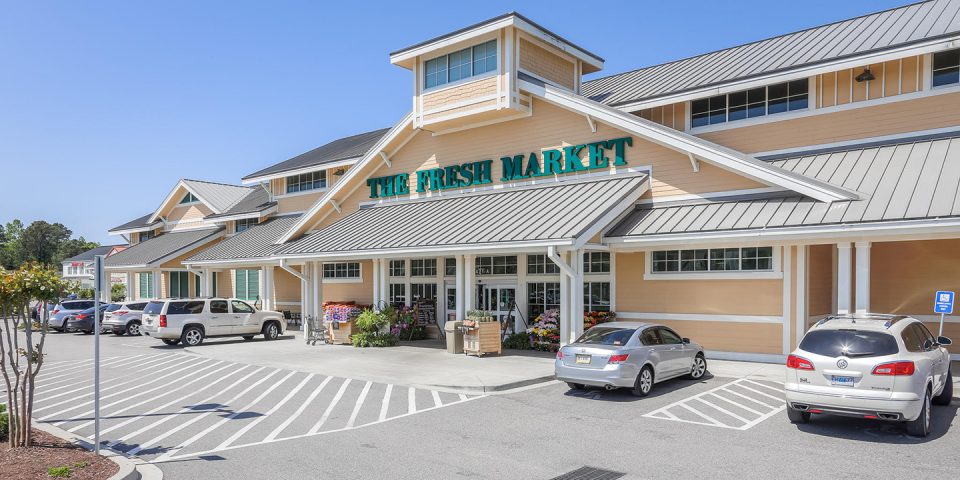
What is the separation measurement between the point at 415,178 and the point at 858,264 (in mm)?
15014

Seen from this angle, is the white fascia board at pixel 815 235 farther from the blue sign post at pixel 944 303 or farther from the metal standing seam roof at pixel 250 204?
the metal standing seam roof at pixel 250 204

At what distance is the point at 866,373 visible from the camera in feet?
30.6

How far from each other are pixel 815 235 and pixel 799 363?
17.3 feet

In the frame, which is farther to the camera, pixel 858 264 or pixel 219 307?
pixel 219 307

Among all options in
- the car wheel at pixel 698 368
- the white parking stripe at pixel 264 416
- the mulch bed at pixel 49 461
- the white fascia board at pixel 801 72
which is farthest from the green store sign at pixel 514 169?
the mulch bed at pixel 49 461

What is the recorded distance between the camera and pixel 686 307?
58.6 ft

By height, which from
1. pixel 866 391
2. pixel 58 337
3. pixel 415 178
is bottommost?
pixel 58 337

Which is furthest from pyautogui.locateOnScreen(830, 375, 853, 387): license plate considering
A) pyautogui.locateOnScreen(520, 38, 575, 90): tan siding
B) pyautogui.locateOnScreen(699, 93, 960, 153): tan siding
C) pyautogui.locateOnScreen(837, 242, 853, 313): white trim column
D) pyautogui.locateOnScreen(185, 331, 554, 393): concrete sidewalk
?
pyautogui.locateOnScreen(520, 38, 575, 90): tan siding

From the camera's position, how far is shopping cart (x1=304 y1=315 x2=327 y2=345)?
75.2ft

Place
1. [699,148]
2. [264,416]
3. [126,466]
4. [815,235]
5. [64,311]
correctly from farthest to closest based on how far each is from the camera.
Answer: [64,311]
[699,148]
[815,235]
[264,416]
[126,466]

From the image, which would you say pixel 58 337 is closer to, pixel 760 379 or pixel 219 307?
pixel 219 307

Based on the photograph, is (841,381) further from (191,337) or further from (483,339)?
(191,337)

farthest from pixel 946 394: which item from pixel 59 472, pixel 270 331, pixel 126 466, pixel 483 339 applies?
pixel 270 331

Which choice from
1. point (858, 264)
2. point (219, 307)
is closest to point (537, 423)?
point (858, 264)
